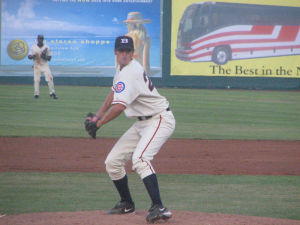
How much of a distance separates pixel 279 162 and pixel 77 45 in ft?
64.8

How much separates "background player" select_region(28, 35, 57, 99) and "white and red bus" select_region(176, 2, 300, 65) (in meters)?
9.39

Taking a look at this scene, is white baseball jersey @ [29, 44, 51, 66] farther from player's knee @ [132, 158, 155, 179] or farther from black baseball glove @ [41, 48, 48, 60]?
player's knee @ [132, 158, 155, 179]

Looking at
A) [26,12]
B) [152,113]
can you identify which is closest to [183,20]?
[26,12]

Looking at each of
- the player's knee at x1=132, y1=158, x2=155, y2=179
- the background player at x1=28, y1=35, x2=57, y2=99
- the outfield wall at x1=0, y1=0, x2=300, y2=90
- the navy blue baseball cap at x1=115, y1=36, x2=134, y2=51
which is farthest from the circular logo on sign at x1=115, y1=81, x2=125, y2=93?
the outfield wall at x1=0, y1=0, x2=300, y2=90

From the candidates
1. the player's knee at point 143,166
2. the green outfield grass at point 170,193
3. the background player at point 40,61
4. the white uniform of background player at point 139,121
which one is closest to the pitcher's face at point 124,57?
the white uniform of background player at point 139,121

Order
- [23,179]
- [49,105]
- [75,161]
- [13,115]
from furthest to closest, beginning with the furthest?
[49,105] < [13,115] < [75,161] < [23,179]

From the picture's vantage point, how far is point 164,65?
28047 millimetres

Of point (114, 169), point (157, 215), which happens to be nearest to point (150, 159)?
point (114, 169)

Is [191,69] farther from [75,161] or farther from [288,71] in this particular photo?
[75,161]

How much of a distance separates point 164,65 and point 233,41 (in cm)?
343

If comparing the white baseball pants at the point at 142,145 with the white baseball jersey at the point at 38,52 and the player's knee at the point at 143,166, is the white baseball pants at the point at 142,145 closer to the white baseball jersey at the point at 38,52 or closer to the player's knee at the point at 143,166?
the player's knee at the point at 143,166

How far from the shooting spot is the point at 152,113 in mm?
5707

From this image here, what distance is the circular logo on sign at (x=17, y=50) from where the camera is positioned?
28219 mm

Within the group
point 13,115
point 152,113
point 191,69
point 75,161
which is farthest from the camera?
point 191,69
